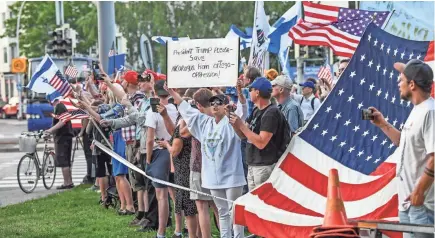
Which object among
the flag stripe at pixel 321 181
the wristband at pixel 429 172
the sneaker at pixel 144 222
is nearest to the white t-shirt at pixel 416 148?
the wristband at pixel 429 172

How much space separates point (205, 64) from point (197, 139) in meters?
0.79

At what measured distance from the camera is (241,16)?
220 feet

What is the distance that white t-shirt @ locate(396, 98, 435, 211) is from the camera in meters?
5.90

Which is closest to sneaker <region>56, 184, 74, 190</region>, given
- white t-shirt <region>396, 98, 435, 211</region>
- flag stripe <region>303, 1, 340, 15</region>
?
flag stripe <region>303, 1, 340, 15</region>

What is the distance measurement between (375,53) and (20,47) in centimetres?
7141

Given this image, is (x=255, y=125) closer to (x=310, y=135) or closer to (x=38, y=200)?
(x=310, y=135)

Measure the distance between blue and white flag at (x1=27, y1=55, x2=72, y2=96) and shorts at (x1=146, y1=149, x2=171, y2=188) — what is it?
12.0 feet

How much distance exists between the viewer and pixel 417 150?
6.00 m

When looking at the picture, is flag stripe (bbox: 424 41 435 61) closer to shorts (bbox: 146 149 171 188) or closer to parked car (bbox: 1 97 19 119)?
shorts (bbox: 146 149 171 188)

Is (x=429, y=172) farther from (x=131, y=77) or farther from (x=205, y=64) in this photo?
(x=131, y=77)

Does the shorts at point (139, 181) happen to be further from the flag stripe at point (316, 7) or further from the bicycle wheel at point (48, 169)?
the flag stripe at point (316, 7)

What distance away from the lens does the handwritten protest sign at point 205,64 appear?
877 cm

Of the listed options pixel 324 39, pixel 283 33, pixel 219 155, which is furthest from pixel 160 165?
pixel 283 33

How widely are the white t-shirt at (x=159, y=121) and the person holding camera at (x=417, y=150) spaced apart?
4.37 meters
